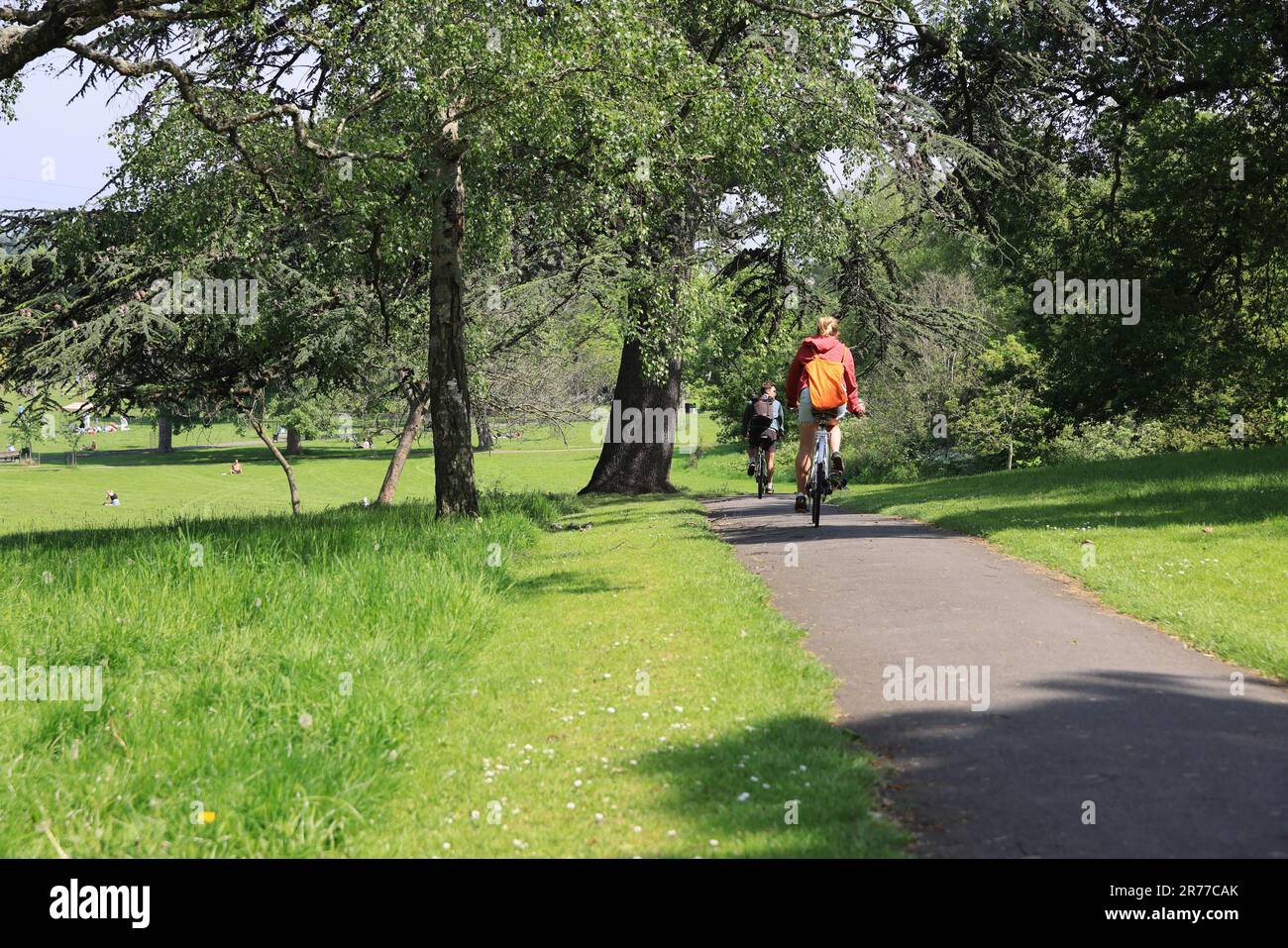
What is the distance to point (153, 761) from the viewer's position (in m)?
5.57

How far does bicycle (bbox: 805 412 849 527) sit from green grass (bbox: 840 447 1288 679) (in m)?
2.14

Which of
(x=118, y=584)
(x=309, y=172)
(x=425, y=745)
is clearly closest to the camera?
(x=425, y=745)

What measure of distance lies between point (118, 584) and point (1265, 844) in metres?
8.36

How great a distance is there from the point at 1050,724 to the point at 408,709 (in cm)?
353

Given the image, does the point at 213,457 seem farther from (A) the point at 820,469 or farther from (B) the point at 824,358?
(B) the point at 824,358

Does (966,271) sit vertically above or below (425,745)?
above

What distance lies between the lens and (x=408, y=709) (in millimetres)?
6574

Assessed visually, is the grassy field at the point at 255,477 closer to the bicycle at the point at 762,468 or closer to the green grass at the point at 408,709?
the bicycle at the point at 762,468

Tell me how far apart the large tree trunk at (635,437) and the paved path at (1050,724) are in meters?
14.8

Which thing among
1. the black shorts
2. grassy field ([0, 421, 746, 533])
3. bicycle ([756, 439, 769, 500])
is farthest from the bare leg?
grassy field ([0, 421, 746, 533])

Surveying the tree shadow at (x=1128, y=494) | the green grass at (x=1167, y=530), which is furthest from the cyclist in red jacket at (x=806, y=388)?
the tree shadow at (x=1128, y=494)

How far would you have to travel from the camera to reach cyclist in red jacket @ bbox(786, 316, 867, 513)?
13.3 metres
